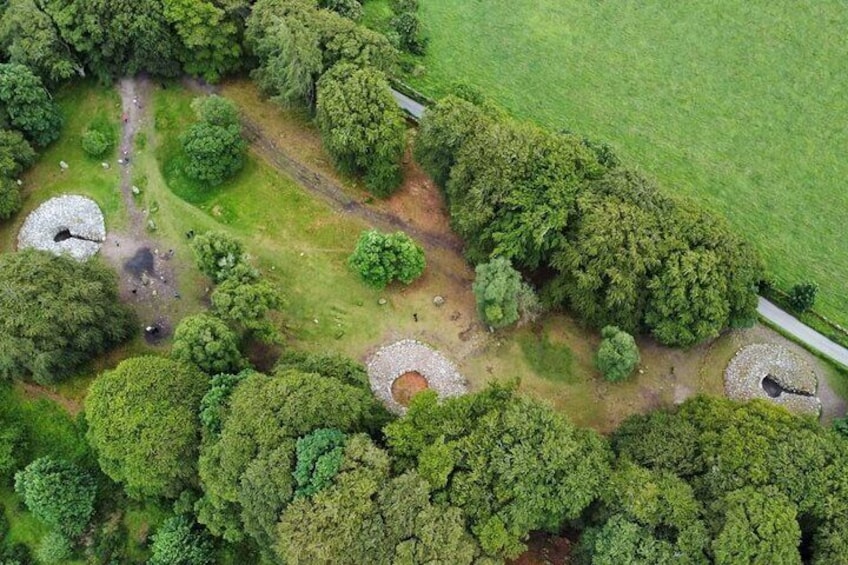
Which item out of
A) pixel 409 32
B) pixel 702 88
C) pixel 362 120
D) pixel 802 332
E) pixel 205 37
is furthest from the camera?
pixel 409 32

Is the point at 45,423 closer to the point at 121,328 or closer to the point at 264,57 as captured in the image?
the point at 121,328

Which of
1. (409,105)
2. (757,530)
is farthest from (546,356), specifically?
(409,105)

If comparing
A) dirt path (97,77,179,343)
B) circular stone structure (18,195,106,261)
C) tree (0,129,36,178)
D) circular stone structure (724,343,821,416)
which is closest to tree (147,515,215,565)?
dirt path (97,77,179,343)

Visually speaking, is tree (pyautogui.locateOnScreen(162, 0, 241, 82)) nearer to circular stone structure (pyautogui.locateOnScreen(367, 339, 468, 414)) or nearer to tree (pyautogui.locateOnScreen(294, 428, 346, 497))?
circular stone structure (pyautogui.locateOnScreen(367, 339, 468, 414))

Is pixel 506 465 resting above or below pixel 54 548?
above

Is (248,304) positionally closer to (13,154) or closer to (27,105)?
(13,154)

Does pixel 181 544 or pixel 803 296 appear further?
pixel 803 296
